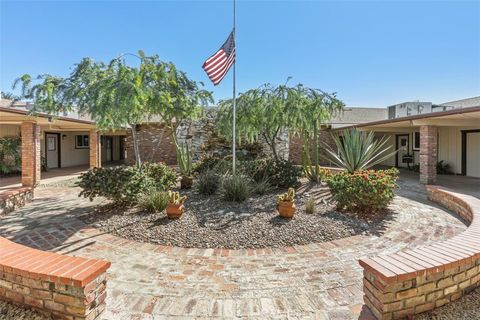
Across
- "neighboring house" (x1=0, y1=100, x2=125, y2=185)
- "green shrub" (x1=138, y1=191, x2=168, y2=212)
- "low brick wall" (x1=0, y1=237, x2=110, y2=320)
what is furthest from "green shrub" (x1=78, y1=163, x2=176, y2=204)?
"neighboring house" (x1=0, y1=100, x2=125, y2=185)

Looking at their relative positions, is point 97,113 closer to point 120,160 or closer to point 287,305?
point 287,305

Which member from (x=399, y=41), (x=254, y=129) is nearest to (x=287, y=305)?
(x=254, y=129)

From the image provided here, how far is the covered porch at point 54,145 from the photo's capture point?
884 cm

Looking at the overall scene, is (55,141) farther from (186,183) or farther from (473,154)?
(473,154)

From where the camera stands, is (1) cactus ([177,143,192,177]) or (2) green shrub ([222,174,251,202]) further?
(1) cactus ([177,143,192,177])

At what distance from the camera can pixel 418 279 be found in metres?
2.13

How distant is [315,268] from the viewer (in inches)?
130

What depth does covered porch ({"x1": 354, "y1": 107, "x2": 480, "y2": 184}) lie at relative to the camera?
899cm

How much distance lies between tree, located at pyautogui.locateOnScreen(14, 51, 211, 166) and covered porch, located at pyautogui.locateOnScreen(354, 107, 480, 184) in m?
7.94

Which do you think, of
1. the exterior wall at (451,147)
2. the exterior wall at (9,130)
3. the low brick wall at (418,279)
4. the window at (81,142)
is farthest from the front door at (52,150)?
the exterior wall at (451,147)

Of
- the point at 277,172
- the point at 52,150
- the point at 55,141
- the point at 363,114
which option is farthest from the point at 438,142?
the point at 52,150

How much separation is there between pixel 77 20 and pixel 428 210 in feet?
33.4

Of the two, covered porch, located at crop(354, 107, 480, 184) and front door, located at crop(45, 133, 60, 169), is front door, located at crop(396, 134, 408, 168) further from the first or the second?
front door, located at crop(45, 133, 60, 169)

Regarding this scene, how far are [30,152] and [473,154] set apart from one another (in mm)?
18169
